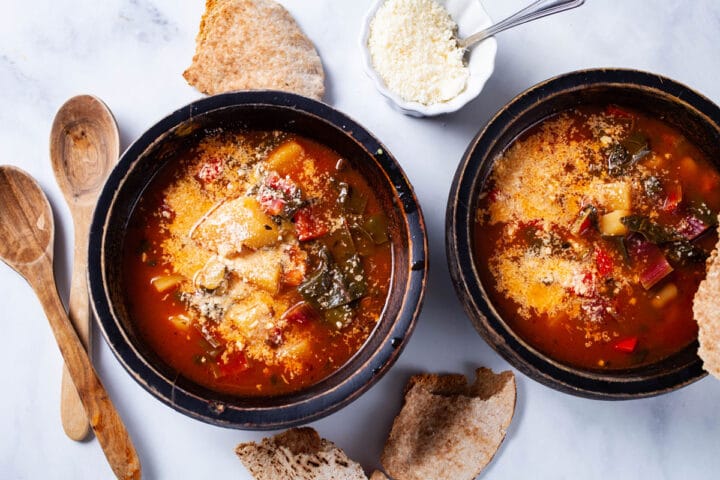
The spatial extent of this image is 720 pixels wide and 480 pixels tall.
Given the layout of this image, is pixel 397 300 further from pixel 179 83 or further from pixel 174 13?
pixel 174 13

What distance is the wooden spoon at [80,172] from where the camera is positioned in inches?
115

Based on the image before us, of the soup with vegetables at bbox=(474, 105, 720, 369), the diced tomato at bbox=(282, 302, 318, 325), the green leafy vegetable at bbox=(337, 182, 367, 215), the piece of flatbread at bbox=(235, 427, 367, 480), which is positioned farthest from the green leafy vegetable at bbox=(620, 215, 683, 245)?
the piece of flatbread at bbox=(235, 427, 367, 480)

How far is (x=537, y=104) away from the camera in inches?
98.8

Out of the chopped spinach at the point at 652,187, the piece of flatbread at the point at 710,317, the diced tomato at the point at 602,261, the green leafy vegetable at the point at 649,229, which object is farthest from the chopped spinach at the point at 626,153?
the piece of flatbread at the point at 710,317

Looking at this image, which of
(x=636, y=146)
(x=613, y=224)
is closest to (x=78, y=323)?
(x=613, y=224)

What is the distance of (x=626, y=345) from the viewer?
8.66 feet

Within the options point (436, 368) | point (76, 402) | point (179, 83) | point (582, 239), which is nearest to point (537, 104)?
point (582, 239)

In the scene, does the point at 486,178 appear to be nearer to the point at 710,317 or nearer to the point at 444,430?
the point at 710,317

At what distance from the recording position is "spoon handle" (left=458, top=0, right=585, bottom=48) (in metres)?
2.69

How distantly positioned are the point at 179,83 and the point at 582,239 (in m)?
2.01

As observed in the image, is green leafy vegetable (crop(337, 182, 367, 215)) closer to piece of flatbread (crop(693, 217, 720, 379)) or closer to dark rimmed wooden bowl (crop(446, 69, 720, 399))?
dark rimmed wooden bowl (crop(446, 69, 720, 399))

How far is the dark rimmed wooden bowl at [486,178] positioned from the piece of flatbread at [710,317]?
107mm

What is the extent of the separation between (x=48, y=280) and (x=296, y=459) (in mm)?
1404

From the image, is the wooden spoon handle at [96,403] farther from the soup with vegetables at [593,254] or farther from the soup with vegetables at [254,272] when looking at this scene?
the soup with vegetables at [593,254]
